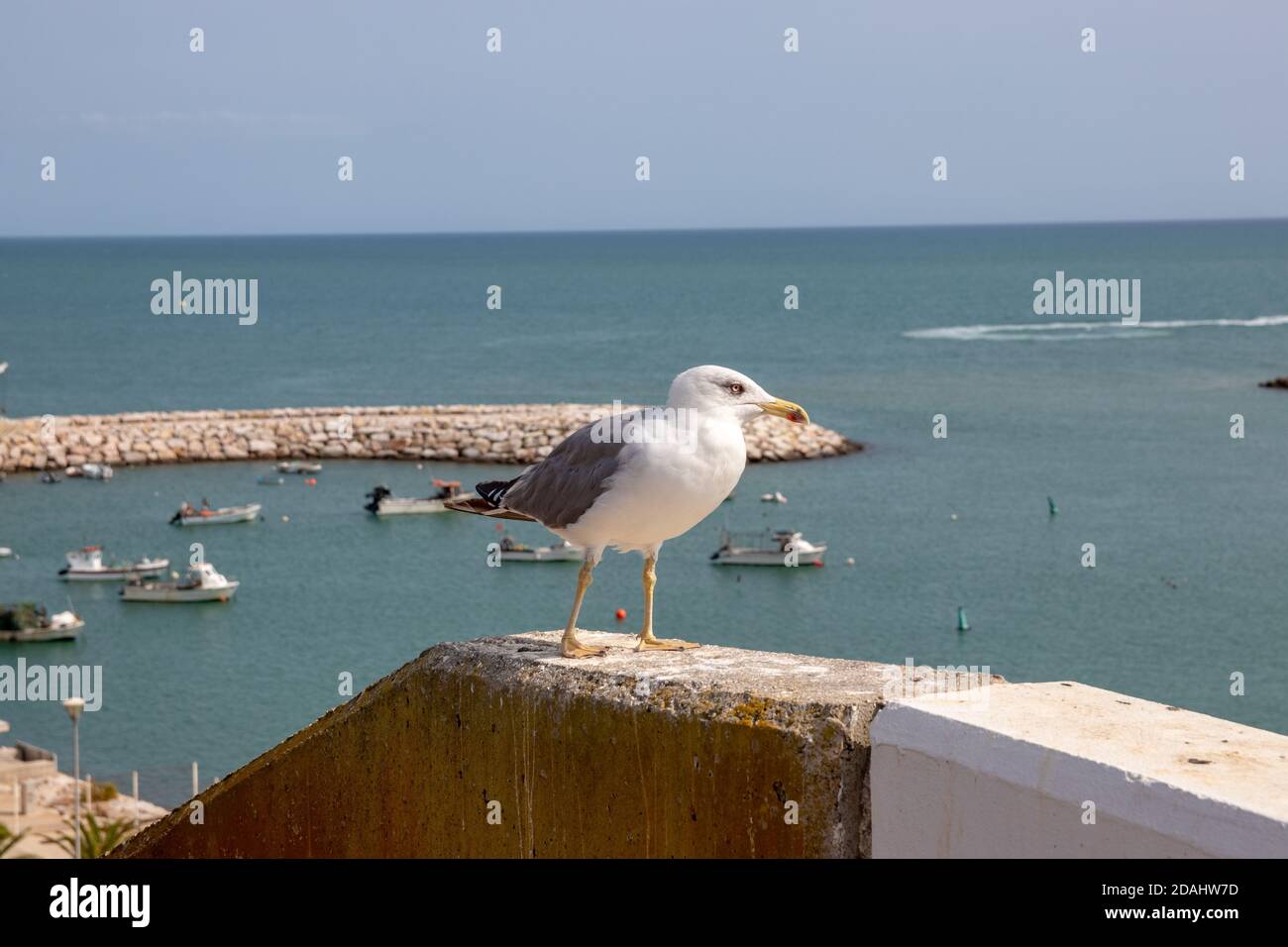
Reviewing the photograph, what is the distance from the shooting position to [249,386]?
3959 inches

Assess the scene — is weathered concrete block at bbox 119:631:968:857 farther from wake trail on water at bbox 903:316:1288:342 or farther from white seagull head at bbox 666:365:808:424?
wake trail on water at bbox 903:316:1288:342

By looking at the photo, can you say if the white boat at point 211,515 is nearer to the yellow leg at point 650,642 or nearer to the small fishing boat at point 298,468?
the small fishing boat at point 298,468

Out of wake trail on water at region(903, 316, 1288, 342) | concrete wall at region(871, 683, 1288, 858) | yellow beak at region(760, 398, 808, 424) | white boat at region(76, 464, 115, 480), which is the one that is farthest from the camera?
wake trail on water at region(903, 316, 1288, 342)

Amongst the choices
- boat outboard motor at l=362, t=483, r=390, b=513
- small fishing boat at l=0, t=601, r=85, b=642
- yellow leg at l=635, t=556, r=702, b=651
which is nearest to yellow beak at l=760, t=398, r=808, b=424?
yellow leg at l=635, t=556, r=702, b=651

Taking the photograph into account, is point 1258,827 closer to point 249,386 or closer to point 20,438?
point 20,438

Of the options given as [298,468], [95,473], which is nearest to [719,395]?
[298,468]

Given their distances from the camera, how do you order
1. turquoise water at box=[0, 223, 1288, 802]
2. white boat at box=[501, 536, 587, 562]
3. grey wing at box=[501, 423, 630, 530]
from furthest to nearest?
1. white boat at box=[501, 536, 587, 562]
2. turquoise water at box=[0, 223, 1288, 802]
3. grey wing at box=[501, 423, 630, 530]

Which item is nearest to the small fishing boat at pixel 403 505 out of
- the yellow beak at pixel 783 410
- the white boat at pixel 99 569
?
the white boat at pixel 99 569

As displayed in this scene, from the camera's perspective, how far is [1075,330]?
422 feet

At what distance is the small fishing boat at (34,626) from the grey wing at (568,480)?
140 feet

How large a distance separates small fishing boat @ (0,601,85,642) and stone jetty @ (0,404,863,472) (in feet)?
76.7

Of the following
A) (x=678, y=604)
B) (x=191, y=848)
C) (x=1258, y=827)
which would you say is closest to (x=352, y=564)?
(x=678, y=604)

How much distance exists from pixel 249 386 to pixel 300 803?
320 feet

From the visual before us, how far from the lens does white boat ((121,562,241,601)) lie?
48812mm
